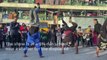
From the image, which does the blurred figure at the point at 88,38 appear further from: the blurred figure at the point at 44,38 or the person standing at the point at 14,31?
the person standing at the point at 14,31

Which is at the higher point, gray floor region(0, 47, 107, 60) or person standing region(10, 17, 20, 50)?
person standing region(10, 17, 20, 50)

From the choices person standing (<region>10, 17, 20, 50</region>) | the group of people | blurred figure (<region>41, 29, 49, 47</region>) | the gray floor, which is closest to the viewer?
the gray floor

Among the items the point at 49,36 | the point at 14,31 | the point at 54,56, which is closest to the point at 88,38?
the point at 49,36

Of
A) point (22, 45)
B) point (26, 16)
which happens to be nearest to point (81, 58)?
point (22, 45)

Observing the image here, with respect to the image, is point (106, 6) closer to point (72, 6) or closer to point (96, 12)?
point (96, 12)

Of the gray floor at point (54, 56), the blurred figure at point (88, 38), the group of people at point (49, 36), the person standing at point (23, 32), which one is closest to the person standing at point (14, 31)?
the group of people at point (49, 36)

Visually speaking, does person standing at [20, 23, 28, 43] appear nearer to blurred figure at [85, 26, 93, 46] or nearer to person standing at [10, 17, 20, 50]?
person standing at [10, 17, 20, 50]

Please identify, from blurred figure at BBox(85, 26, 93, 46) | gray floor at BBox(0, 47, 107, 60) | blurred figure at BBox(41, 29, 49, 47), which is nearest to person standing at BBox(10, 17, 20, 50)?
gray floor at BBox(0, 47, 107, 60)

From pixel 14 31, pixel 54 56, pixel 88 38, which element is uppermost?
pixel 14 31

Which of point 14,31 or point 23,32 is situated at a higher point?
point 14,31

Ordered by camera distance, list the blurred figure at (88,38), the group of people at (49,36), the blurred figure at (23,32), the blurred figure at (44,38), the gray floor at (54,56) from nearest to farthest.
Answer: the gray floor at (54,56) → the group of people at (49,36) → the blurred figure at (23,32) → the blurred figure at (44,38) → the blurred figure at (88,38)

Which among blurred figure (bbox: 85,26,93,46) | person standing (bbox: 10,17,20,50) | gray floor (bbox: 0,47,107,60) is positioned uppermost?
person standing (bbox: 10,17,20,50)

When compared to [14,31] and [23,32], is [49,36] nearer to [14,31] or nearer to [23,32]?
[23,32]

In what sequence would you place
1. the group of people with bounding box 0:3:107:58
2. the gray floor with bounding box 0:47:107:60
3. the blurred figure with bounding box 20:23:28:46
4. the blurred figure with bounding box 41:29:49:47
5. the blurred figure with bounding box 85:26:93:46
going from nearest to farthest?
the gray floor with bounding box 0:47:107:60, the group of people with bounding box 0:3:107:58, the blurred figure with bounding box 20:23:28:46, the blurred figure with bounding box 41:29:49:47, the blurred figure with bounding box 85:26:93:46
